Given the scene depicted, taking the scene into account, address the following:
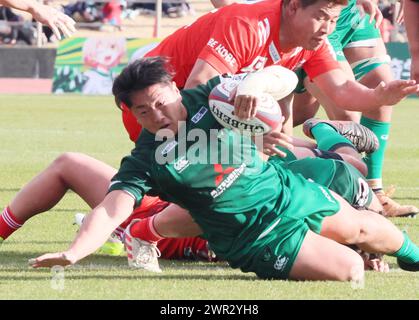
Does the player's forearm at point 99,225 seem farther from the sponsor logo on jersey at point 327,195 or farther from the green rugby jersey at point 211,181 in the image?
the sponsor logo on jersey at point 327,195

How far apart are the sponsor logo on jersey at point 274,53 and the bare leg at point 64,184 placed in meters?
1.15

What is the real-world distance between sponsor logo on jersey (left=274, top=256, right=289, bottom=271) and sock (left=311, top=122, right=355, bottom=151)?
1.89 metres

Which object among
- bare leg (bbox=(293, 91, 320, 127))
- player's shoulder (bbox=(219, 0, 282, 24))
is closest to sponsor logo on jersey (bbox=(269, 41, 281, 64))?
player's shoulder (bbox=(219, 0, 282, 24))

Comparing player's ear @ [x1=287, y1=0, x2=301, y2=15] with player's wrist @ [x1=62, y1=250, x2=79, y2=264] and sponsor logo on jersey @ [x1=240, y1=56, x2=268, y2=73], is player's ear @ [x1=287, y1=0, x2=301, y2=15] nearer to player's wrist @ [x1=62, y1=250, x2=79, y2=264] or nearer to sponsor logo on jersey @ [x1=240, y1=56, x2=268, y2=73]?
sponsor logo on jersey @ [x1=240, y1=56, x2=268, y2=73]

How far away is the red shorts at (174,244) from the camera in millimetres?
6223

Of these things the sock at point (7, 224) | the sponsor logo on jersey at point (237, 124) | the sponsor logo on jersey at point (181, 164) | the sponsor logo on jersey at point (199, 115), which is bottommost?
the sock at point (7, 224)

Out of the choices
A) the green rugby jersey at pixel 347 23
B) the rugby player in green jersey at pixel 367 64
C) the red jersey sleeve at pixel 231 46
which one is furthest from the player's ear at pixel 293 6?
the rugby player in green jersey at pixel 367 64

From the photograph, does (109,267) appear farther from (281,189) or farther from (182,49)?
(182,49)

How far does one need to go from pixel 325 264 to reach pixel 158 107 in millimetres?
1133

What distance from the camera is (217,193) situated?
5.29m

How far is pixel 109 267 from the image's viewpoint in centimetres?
597

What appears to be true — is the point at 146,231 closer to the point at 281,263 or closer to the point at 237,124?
the point at 281,263

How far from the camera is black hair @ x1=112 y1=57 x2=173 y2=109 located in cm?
519

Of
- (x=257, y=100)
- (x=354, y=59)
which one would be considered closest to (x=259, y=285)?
(x=257, y=100)
